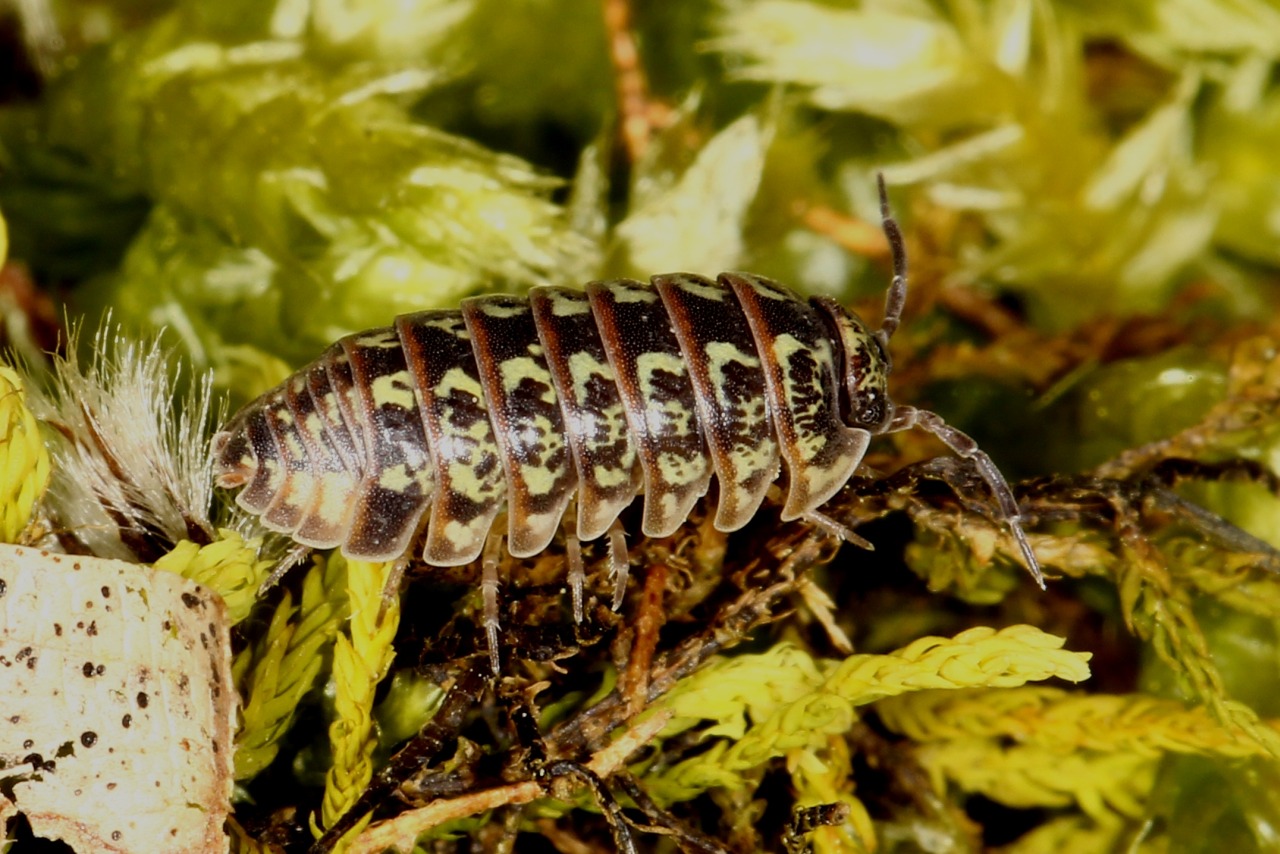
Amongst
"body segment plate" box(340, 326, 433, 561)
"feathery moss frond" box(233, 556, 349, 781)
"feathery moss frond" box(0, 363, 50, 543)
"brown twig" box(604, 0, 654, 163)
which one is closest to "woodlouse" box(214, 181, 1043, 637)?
"body segment plate" box(340, 326, 433, 561)

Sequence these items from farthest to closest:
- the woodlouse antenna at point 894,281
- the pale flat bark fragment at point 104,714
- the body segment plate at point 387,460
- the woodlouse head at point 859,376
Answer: the woodlouse antenna at point 894,281, the woodlouse head at point 859,376, the body segment plate at point 387,460, the pale flat bark fragment at point 104,714

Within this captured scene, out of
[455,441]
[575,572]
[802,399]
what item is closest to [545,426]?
[455,441]

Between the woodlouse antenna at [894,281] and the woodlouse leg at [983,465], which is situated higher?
the woodlouse antenna at [894,281]

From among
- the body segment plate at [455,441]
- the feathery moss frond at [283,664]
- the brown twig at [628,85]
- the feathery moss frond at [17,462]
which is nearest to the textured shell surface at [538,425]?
the body segment plate at [455,441]

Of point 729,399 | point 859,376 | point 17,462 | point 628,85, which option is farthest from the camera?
point 628,85

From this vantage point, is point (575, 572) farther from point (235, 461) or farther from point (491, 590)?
point (235, 461)

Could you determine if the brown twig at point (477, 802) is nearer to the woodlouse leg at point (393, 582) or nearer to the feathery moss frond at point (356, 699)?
the feathery moss frond at point (356, 699)

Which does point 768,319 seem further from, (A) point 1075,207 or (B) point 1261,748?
(A) point 1075,207
